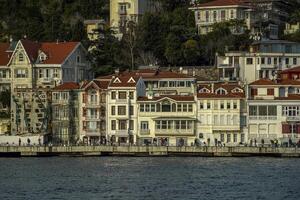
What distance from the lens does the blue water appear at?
7400 centimetres

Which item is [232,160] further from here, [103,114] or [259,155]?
[103,114]

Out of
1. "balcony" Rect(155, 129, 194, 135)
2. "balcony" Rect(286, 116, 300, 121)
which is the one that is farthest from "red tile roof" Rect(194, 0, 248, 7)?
"balcony" Rect(286, 116, 300, 121)

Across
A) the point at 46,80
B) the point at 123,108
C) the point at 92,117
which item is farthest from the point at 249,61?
the point at 46,80

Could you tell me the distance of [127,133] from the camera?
10838 centimetres

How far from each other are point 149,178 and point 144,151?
1990cm

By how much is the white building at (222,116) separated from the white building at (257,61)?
10.3m

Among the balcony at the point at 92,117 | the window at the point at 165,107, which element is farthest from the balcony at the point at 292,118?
the balcony at the point at 92,117

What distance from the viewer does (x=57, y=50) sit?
11912 cm

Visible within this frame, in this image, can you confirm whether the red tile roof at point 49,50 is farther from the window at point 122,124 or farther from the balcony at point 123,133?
the balcony at point 123,133

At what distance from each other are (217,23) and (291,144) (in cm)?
2792

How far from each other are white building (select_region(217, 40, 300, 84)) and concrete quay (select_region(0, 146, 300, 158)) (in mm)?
16900

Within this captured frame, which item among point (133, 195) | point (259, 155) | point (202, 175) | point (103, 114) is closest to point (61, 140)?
point (103, 114)

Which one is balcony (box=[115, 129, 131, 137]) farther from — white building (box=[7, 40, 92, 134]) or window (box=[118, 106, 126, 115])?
white building (box=[7, 40, 92, 134])

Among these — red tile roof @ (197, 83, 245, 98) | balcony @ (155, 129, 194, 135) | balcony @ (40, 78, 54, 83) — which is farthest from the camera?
balcony @ (40, 78, 54, 83)
